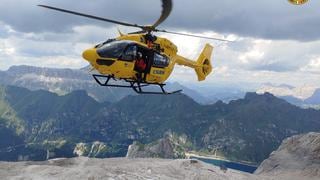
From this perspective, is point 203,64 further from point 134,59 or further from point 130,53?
point 130,53

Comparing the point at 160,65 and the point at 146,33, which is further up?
the point at 146,33

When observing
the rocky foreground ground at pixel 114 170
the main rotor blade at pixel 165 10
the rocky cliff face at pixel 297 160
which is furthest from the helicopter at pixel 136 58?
the rocky cliff face at pixel 297 160

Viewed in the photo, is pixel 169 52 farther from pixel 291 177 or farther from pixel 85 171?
pixel 291 177

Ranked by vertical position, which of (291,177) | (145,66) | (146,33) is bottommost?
(291,177)

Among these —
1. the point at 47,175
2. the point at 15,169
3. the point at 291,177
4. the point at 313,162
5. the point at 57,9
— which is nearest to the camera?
the point at 57,9

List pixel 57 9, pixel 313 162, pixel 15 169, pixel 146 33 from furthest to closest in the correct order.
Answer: pixel 313 162 → pixel 15 169 → pixel 146 33 → pixel 57 9

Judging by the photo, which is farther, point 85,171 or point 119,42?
point 85,171

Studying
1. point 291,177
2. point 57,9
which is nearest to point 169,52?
point 57,9

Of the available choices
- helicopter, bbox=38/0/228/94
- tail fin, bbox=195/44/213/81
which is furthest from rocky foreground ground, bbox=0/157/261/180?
helicopter, bbox=38/0/228/94
